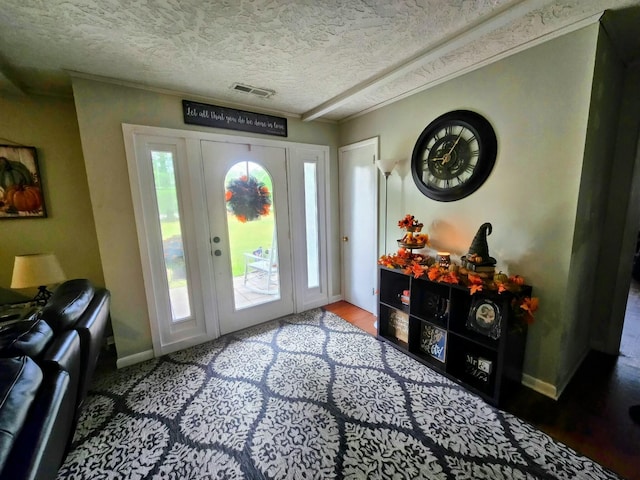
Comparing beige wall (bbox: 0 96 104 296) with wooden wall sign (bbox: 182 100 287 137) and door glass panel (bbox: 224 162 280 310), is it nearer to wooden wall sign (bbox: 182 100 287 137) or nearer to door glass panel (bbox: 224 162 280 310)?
wooden wall sign (bbox: 182 100 287 137)

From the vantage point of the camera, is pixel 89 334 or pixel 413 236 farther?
pixel 413 236

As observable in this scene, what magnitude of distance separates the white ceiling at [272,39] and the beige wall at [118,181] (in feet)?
0.46

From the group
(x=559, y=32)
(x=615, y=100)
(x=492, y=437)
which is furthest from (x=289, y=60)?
(x=492, y=437)

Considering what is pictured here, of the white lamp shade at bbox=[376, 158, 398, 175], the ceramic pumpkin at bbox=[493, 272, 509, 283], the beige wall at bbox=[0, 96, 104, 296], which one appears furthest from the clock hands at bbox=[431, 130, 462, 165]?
the beige wall at bbox=[0, 96, 104, 296]

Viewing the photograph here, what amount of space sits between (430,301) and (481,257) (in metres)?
0.60

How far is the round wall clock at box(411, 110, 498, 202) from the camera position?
6.48 ft

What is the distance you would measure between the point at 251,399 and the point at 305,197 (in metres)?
2.09

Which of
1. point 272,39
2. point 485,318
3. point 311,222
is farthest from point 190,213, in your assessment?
point 485,318

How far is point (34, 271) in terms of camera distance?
6.19ft

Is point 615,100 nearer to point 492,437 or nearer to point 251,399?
point 492,437

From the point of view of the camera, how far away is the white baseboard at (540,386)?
180cm

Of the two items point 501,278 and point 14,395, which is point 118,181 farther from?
point 501,278

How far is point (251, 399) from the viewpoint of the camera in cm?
184

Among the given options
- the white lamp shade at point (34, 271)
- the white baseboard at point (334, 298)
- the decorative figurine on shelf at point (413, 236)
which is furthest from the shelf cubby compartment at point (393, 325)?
the white lamp shade at point (34, 271)
